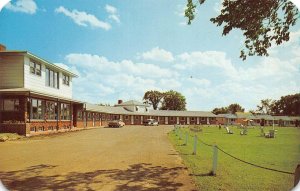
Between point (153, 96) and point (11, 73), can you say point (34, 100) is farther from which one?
point (153, 96)

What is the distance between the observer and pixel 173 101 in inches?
442

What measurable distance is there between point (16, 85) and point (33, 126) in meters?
3.59

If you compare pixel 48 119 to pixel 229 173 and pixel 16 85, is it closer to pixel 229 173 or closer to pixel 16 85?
pixel 16 85

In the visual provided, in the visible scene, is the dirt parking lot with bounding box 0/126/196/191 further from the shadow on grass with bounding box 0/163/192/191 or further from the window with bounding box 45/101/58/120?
the window with bounding box 45/101/58/120

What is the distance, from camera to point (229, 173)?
10773mm

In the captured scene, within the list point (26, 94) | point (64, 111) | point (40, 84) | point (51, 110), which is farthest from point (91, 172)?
point (64, 111)

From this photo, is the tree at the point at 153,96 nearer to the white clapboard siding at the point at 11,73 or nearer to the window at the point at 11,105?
the white clapboard siding at the point at 11,73

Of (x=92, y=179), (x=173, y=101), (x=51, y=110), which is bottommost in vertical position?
(x=92, y=179)

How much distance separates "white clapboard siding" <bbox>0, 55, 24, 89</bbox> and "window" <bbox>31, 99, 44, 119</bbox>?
2.84 metres

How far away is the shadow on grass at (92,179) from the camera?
8.05 meters

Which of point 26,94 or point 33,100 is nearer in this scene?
point 26,94

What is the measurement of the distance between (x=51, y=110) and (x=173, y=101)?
67.3 feet

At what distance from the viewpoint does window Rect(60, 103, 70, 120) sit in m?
32.2

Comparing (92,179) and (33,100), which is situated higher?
(33,100)
